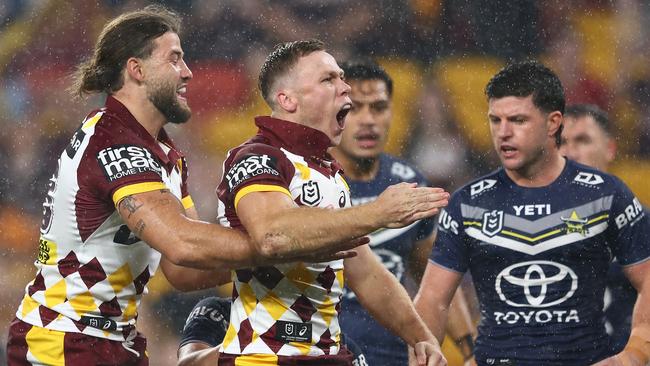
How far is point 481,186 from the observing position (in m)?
5.20

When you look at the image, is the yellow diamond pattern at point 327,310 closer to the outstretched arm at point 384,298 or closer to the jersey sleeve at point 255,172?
the outstretched arm at point 384,298

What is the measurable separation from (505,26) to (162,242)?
19.6 ft

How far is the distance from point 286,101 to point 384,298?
791 mm

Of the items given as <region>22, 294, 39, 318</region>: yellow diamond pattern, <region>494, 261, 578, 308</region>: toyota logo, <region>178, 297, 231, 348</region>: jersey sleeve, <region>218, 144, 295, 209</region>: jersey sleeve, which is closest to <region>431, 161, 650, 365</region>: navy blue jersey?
<region>494, 261, 578, 308</region>: toyota logo

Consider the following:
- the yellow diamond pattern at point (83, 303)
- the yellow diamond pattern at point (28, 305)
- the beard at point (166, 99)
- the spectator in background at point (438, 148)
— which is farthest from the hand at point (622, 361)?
the spectator in background at point (438, 148)

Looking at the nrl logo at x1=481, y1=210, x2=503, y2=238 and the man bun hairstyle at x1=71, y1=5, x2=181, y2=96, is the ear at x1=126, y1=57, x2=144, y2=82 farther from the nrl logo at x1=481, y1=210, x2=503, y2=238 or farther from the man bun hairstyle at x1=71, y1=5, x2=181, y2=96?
the nrl logo at x1=481, y1=210, x2=503, y2=238

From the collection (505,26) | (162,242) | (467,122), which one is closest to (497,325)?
(162,242)

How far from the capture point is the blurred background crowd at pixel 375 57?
8.34 meters

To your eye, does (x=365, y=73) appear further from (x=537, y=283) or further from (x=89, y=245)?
(x=89, y=245)

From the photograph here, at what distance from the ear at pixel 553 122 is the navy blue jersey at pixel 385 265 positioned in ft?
3.73

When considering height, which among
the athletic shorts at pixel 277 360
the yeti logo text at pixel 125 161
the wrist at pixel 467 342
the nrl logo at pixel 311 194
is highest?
the yeti logo text at pixel 125 161

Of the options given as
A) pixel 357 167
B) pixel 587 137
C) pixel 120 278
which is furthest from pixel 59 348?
pixel 587 137

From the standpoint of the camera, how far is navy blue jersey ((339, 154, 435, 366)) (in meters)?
5.94

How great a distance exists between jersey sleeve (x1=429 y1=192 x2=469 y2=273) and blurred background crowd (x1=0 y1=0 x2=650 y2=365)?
319 cm
